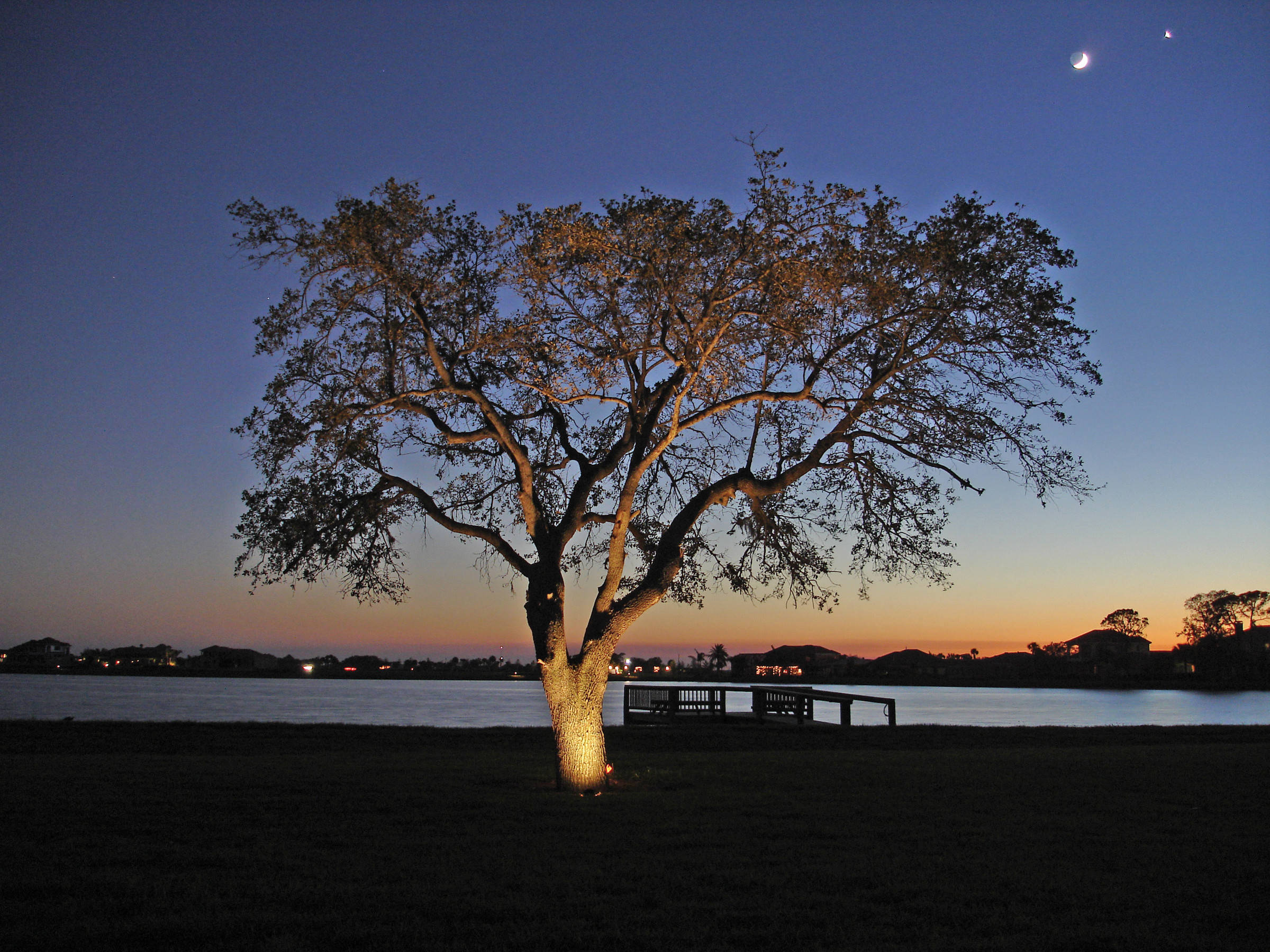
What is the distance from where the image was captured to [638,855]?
25.4 feet

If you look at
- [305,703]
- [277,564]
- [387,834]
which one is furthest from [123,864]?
[305,703]

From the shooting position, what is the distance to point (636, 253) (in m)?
12.5

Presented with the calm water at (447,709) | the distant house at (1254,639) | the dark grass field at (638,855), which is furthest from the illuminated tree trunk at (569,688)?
the distant house at (1254,639)

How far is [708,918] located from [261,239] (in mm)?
10409

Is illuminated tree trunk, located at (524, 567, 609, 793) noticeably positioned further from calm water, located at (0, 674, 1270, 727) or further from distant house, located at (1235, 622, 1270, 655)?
distant house, located at (1235, 622, 1270, 655)

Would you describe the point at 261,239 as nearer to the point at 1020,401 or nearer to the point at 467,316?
the point at 467,316

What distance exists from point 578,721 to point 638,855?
436 centimetres

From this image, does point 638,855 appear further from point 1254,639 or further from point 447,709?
point 1254,639

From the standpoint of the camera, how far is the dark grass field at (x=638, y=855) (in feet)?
18.2

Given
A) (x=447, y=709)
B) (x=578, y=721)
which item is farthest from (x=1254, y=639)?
(x=578, y=721)

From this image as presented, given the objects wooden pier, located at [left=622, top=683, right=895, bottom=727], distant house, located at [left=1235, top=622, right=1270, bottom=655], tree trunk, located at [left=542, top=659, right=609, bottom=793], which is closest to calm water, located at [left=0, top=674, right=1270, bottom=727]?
wooden pier, located at [left=622, top=683, right=895, bottom=727]

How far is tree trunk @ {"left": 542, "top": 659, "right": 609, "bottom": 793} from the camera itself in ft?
39.0

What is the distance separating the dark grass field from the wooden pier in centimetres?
1060

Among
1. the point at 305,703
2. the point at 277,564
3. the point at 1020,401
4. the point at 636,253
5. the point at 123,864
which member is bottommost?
the point at 305,703
